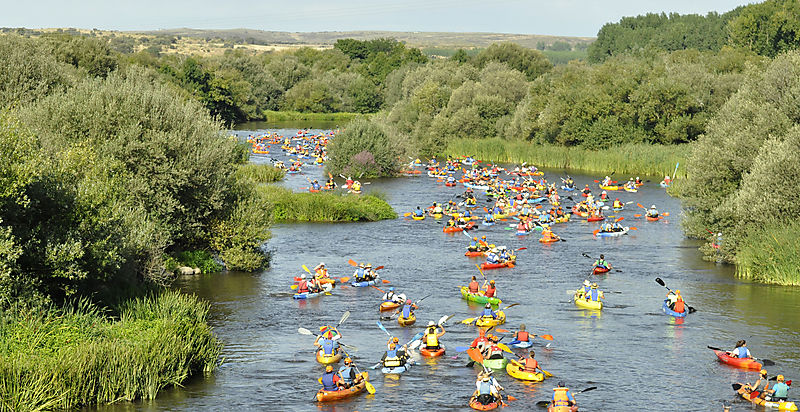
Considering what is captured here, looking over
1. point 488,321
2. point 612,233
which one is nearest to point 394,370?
point 488,321

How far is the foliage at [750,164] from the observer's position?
1651 inches

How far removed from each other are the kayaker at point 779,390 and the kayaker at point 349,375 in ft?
40.0

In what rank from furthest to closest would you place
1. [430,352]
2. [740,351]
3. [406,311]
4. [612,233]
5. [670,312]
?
[612,233] < [670,312] < [406,311] < [430,352] < [740,351]

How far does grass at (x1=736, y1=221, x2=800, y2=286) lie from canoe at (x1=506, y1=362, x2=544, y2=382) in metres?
17.7

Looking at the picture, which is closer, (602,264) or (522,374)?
(522,374)

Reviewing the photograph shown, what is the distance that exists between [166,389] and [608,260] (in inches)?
1115

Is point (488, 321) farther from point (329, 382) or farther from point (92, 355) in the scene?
point (92, 355)

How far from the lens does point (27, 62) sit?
51.8m

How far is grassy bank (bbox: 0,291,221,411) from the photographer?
22.7 meters

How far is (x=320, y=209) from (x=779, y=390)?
38109 mm

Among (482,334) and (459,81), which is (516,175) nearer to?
(459,81)

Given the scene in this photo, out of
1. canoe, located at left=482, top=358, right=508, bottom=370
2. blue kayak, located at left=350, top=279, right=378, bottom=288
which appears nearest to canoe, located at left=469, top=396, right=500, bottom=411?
canoe, located at left=482, top=358, right=508, bottom=370

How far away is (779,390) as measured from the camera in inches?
1024

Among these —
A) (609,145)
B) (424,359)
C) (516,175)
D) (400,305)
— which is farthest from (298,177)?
(424,359)
